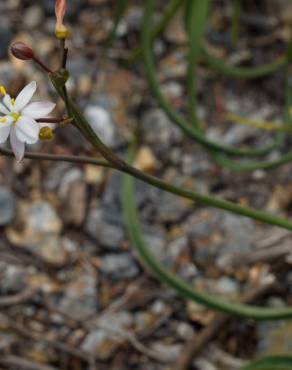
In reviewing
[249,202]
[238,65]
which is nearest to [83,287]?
[249,202]

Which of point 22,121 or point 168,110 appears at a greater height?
point 168,110

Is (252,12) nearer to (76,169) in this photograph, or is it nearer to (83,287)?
(76,169)

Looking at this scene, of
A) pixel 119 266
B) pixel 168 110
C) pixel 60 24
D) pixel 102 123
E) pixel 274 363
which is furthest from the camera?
pixel 102 123

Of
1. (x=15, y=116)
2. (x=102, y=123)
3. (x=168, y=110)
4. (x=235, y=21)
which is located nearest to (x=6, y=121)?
(x=15, y=116)

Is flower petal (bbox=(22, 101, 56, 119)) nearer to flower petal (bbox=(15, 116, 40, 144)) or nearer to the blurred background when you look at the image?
flower petal (bbox=(15, 116, 40, 144))

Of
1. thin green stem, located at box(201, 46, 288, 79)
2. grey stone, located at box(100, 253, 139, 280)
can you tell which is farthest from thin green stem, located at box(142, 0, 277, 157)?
grey stone, located at box(100, 253, 139, 280)

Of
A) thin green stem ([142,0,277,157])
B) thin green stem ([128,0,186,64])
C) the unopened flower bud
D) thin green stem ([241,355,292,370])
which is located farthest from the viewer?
thin green stem ([128,0,186,64])

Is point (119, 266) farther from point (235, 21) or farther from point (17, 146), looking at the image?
point (17, 146)
